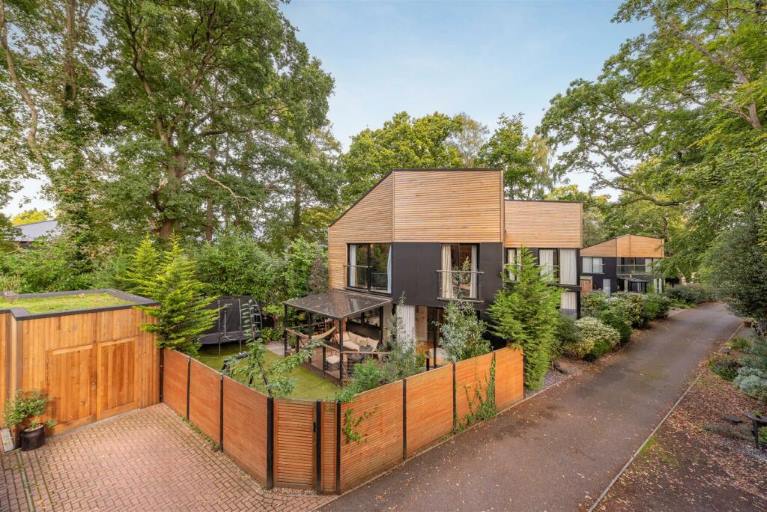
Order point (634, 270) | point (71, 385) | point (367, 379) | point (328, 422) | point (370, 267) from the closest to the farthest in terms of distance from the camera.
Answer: point (328, 422) < point (367, 379) < point (71, 385) < point (370, 267) < point (634, 270)

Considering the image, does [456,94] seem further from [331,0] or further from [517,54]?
[331,0]

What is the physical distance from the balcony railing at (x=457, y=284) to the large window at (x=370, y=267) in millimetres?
2029

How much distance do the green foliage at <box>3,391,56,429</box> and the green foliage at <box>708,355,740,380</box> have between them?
18076 millimetres

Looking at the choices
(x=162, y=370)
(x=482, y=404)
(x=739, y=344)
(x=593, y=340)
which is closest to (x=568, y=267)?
(x=593, y=340)

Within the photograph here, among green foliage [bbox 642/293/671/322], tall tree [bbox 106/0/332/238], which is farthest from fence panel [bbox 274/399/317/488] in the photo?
green foliage [bbox 642/293/671/322]

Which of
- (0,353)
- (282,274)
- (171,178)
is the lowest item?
(0,353)

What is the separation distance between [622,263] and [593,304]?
539 inches

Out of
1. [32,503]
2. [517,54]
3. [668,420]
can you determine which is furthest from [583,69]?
[32,503]

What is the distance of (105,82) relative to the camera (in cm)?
1401

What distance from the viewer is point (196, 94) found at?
15.3 meters

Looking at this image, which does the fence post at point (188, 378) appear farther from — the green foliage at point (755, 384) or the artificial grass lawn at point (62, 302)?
the green foliage at point (755, 384)

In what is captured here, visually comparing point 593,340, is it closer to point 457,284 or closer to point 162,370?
point 457,284

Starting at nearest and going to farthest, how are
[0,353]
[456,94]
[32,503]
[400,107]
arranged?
[32,503] < [0,353] < [456,94] < [400,107]

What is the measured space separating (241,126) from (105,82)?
590 centimetres
